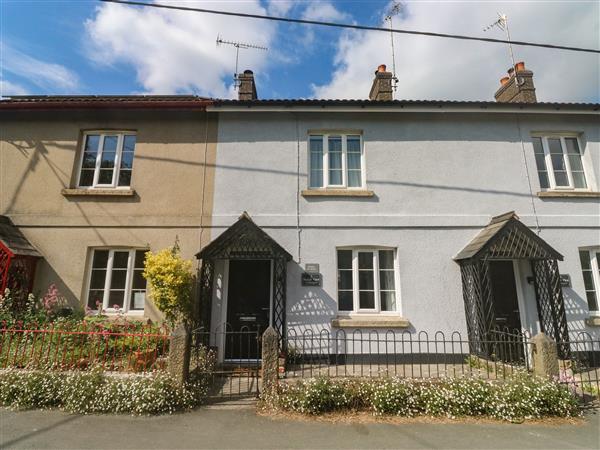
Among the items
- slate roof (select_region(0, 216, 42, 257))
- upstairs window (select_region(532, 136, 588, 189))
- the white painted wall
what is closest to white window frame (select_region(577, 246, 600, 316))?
the white painted wall

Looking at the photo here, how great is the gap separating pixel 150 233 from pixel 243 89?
17.1 feet

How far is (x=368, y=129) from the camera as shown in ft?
29.6

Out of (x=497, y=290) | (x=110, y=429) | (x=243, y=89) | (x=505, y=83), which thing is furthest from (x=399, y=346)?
(x=505, y=83)

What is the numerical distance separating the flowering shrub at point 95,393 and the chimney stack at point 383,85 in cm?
918

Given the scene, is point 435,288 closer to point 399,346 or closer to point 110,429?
point 399,346

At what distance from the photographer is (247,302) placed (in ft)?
26.1

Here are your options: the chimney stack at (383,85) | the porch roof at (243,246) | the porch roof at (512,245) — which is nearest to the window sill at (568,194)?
the porch roof at (512,245)

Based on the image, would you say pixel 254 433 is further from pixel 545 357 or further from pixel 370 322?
pixel 545 357

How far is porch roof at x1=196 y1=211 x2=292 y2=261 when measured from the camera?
7.57 metres

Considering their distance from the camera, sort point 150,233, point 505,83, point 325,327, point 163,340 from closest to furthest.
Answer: point 163,340
point 325,327
point 150,233
point 505,83

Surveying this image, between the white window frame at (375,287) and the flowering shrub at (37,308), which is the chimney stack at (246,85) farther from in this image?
the flowering shrub at (37,308)

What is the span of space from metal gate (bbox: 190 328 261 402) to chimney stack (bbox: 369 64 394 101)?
7.79m

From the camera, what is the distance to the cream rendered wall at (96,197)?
828cm

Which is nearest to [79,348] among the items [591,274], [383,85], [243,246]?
[243,246]
